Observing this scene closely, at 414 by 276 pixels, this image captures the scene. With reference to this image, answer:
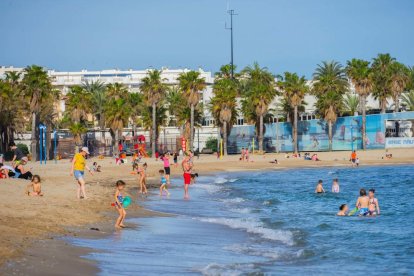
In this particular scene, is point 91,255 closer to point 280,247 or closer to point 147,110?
point 280,247

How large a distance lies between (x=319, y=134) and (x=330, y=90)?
5108 millimetres

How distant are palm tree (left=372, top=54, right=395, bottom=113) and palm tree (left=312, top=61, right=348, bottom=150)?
3.80 metres

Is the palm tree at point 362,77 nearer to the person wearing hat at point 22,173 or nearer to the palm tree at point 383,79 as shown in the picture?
the palm tree at point 383,79

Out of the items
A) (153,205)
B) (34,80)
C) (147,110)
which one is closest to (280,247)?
(153,205)

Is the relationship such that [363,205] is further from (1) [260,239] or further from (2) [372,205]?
(1) [260,239]

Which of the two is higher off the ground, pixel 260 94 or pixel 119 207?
pixel 260 94

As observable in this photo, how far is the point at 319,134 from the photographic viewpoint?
7562 cm

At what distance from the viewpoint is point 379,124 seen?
227 ft

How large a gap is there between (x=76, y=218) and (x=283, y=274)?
677 centimetres

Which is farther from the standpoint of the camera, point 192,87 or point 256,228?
point 192,87

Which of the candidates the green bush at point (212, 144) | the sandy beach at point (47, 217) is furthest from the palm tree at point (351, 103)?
the sandy beach at point (47, 217)

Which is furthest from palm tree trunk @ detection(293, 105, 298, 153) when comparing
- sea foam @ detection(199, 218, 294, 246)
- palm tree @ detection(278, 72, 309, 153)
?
sea foam @ detection(199, 218, 294, 246)

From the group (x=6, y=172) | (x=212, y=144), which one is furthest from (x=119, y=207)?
(x=212, y=144)

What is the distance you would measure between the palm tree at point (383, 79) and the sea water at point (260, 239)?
48582 mm
